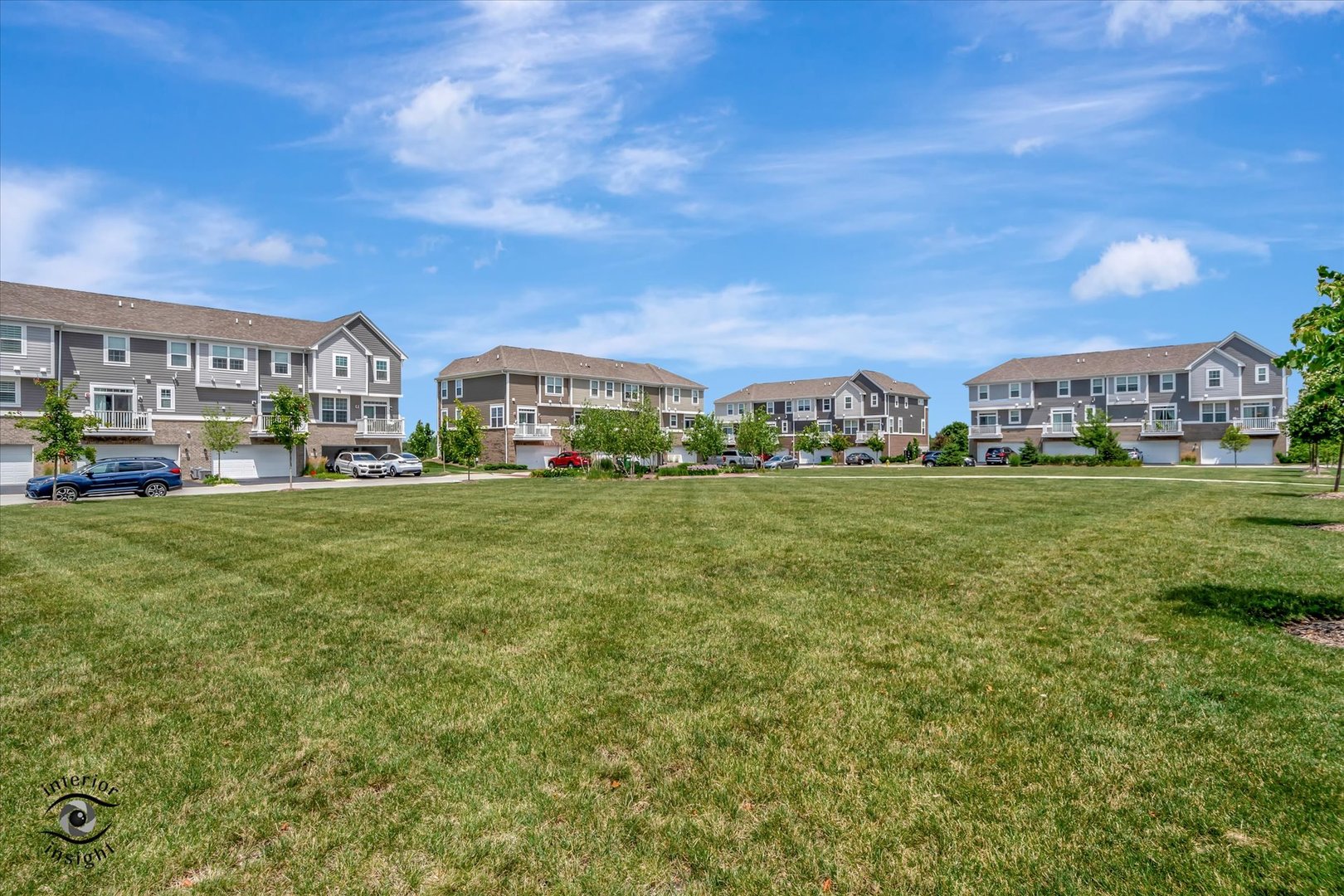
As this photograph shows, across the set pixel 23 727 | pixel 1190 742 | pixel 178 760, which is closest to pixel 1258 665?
pixel 1190 742

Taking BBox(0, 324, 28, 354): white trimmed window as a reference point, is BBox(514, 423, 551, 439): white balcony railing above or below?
below

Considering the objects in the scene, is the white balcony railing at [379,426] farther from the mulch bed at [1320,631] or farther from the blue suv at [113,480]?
the mulch bed at [1320,631]

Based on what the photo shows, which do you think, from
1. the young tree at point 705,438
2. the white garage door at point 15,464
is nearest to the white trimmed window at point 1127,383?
the young tree at point 705,438

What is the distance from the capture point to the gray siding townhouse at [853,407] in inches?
3563

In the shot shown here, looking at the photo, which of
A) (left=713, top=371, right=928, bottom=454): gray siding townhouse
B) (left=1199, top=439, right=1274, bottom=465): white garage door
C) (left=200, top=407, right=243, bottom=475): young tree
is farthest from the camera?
(left=713, top=371, right=928, bottom=454): gray siding townhouse

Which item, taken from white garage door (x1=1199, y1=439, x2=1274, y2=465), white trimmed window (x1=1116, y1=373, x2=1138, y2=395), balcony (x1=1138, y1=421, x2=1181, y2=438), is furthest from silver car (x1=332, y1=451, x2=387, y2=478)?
white garage door (x1=1199, y1=439, x2=1274, y2=465)

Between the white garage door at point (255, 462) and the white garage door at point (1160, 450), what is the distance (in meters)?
75.5

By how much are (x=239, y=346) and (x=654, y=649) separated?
51941mm

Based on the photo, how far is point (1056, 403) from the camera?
76.2 metres

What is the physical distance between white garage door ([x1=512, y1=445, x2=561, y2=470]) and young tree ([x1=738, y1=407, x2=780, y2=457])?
1739 centimetres

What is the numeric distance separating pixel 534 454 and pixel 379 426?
14.8 meters

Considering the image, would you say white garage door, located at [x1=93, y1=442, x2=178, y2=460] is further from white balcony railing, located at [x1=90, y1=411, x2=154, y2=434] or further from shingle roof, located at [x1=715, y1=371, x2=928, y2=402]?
shingle roof, located at [x1=715, y1=371, x2=928, y2=402]

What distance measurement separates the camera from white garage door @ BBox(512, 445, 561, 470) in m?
64.7

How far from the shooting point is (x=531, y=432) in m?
64.7
